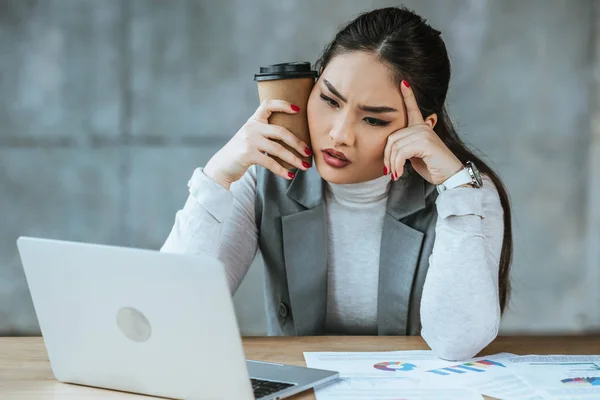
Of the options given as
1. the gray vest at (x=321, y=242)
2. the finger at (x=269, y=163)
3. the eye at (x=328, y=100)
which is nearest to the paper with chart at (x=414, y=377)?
the gray vest at (x=321, y=242)

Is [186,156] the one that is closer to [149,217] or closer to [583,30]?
[149,217]

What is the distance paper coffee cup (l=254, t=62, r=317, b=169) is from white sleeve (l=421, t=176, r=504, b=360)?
35 cm

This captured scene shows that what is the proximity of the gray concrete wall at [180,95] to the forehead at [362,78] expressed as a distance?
5.98 ft

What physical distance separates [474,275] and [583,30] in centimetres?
231

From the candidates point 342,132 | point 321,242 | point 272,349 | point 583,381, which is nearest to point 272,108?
point 342,132

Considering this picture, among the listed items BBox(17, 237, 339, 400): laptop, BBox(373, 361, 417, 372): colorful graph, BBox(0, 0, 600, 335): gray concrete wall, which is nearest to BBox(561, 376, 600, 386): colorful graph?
BBox(373, 361, 417, 372): colorful graph

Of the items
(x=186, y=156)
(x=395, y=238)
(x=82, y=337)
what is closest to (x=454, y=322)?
(x=395, y=238)

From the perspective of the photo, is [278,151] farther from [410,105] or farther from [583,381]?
[583,381]

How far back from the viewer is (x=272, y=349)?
159cm

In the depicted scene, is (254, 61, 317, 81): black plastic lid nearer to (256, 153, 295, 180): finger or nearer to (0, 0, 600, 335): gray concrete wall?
(256, 153, 295, 180): finger

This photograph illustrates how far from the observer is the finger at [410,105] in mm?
1805

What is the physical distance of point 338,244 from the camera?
200 centimetres

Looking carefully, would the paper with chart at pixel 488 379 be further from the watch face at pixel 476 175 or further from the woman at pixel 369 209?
the watch face at pixel 476 175

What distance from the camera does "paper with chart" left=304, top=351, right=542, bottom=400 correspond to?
4.26 feet
